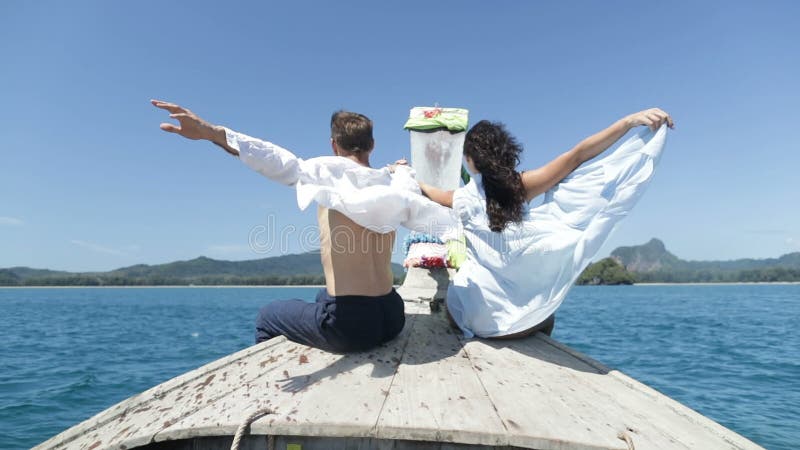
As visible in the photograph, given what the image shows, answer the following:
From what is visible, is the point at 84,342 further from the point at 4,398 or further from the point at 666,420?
the point at 666,420

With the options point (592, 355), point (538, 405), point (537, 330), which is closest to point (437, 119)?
point (537, 330)

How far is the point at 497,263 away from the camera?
3184 millimetres

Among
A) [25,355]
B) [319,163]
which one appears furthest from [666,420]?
[25,355]

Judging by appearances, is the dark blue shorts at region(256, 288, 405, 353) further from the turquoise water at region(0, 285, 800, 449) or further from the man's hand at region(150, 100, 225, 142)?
the turquoise water at region(0, 285, 800, 449)

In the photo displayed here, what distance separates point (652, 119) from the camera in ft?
9.64

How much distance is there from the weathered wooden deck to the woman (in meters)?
0.41

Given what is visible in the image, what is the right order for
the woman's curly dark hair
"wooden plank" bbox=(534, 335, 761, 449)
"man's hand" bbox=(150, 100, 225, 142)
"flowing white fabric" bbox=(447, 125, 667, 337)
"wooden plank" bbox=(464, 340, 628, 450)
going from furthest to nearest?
1. the woman's curly dark hair
2. "flowing white fabric" bbox=(447, 125, 667, 337)
3. "man's hand" bbox=(150, 100, 225, 142)
4. "wooden plank" bbox=(534, 335, 761, 449)
5. "wooden plank" bbox=(464, 340, 628, 450)

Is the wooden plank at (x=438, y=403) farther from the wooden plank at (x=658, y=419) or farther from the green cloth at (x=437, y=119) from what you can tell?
the green cloth at (x=437, y=119)

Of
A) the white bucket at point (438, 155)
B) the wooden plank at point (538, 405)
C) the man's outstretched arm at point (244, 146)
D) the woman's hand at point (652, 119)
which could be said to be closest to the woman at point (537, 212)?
the woman's hand at point (652, 119)

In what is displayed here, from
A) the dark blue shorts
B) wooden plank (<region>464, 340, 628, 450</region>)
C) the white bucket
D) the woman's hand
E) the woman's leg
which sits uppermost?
the white bucket

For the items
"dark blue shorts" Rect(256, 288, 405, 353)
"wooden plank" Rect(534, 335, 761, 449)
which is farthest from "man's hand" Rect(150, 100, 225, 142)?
"wooden plank" Rect(534, 335, 761, 449)

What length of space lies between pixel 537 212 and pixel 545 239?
0.72 ft

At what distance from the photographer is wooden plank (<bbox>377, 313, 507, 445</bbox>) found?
167 centimetres

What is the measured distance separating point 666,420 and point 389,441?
3.86 feet
